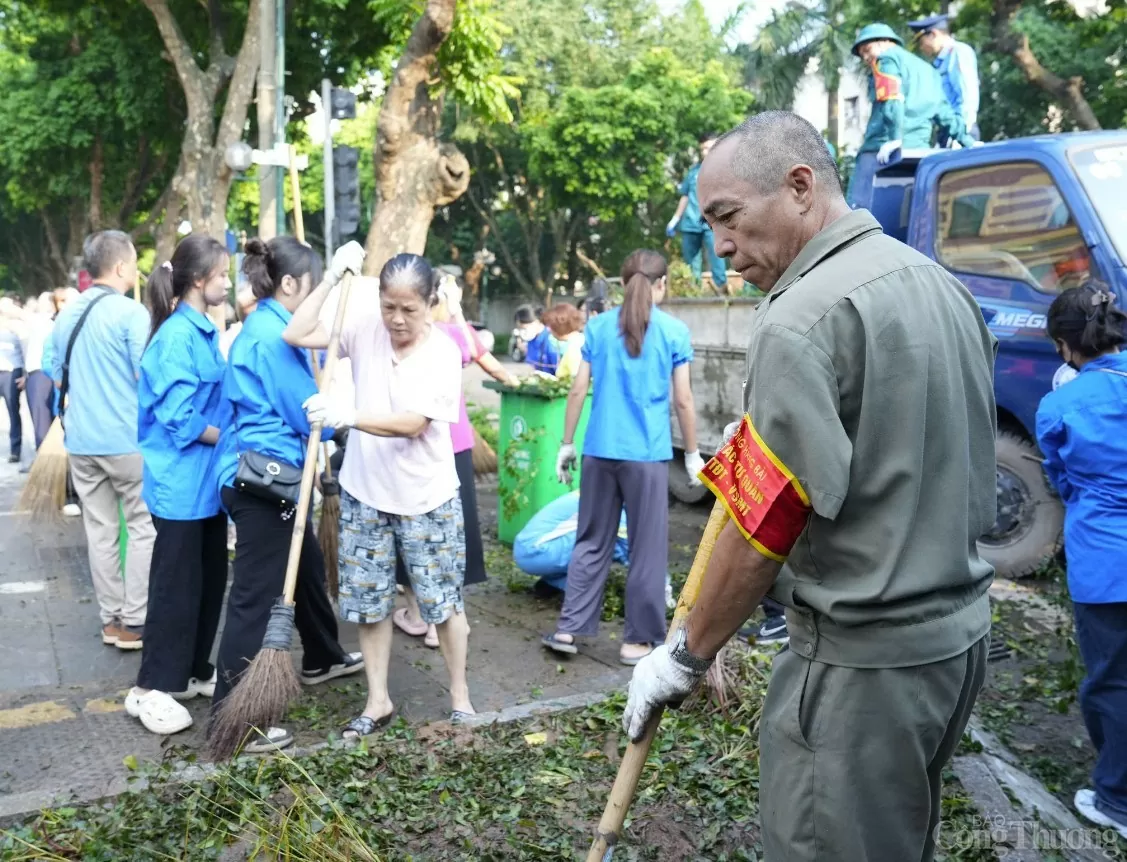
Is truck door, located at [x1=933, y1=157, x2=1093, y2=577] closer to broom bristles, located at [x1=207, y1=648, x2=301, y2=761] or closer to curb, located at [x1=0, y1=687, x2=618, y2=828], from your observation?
curb, located at [x1=0, y1=687, x2=618, y2=828]

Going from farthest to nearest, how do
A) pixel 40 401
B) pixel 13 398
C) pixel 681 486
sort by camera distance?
pixel 13 398, pixel 40 401, pixel 681 486

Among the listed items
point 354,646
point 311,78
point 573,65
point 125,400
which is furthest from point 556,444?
point 573,65

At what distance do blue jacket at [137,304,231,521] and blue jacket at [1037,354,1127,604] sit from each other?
309 cm

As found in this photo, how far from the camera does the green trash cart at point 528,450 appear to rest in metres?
7.30

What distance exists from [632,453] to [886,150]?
344cm

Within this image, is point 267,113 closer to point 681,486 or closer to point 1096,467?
point 681,486

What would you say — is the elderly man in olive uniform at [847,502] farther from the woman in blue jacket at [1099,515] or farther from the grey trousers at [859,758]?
the woman in blue jacket at [1099,515]

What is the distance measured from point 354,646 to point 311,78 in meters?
14.4

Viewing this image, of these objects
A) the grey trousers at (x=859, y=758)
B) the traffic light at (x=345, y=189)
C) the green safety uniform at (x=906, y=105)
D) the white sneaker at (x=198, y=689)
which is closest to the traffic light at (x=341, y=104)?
the traffic light at (x=345, y=189)

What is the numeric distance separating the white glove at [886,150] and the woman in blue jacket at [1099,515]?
3752mm

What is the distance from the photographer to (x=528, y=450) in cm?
743

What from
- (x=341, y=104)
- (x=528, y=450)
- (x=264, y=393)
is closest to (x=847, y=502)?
(x=264, y=393)

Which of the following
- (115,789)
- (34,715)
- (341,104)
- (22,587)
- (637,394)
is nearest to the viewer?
(115,789)

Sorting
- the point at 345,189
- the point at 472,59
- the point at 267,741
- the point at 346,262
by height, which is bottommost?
the point at 267,741
